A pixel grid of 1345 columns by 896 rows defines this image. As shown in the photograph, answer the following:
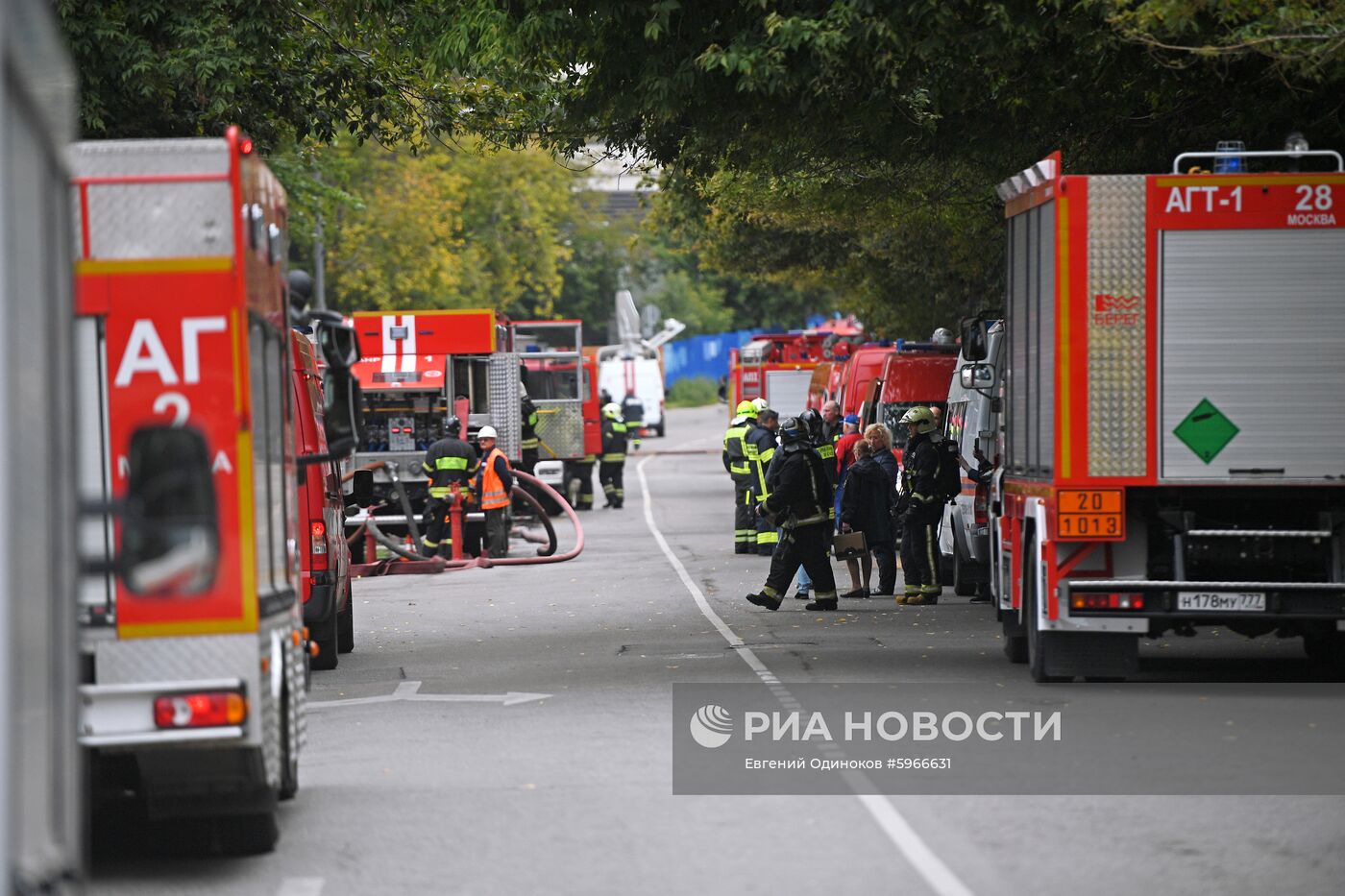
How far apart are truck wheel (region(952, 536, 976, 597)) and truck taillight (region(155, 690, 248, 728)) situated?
1393 centimetres

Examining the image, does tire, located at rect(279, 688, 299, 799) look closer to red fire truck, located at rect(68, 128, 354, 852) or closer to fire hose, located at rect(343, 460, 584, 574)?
red fire truck, located at rect(68, 128, 354, 852)

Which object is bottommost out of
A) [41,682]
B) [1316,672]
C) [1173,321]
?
[1316,672]

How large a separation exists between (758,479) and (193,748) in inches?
529

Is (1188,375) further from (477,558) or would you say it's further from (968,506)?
(477,558)

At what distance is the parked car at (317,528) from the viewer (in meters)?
14.9

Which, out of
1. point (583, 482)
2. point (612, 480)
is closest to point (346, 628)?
point (583, 482)

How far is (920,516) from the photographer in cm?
1986

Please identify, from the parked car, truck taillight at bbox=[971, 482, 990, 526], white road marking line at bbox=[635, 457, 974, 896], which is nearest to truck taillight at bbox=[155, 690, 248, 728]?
white road marking line at bbox=[635, 457, 974, 896]

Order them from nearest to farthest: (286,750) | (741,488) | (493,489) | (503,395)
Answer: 1. (286,750)
2. (493,489)
3. (741,488)
4. (503,395)

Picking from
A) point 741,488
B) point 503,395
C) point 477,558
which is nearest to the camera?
point 477,558

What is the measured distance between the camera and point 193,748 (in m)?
7.68

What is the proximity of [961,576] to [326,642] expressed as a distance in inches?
300

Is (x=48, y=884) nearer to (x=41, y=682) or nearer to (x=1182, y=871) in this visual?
(x=41, y=682)

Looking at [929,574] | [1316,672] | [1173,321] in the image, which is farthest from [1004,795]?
[929,574]
